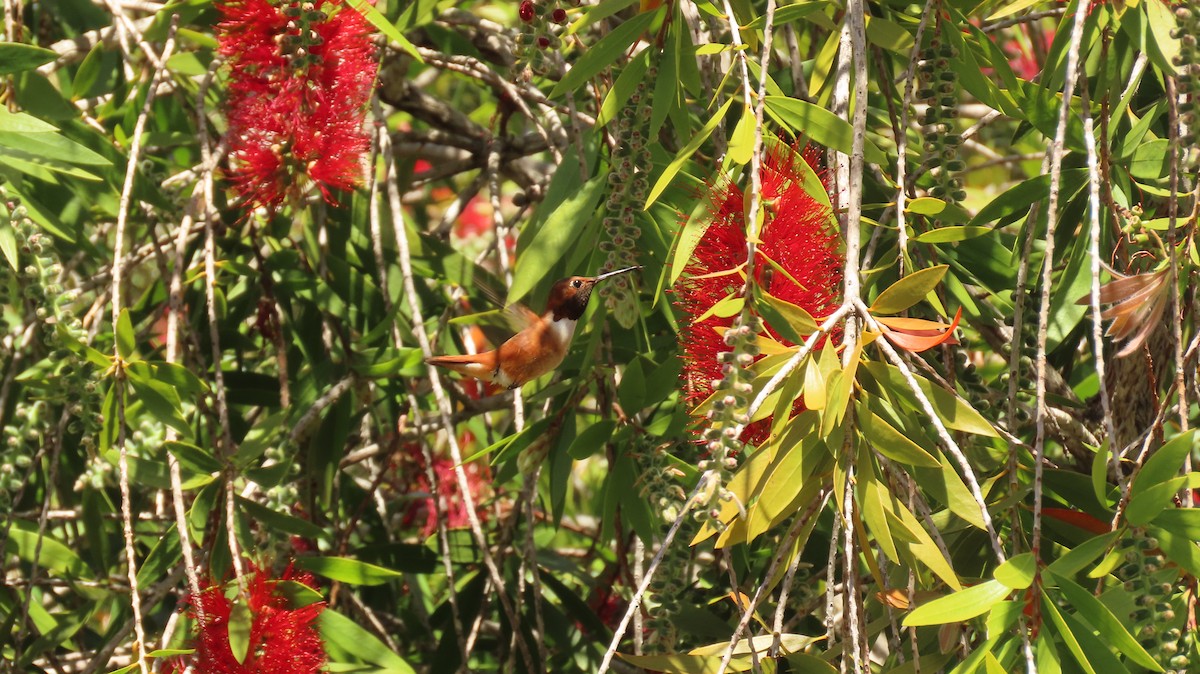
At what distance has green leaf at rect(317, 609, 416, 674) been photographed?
1552 mm

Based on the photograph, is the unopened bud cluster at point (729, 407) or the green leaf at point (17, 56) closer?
the unopened bud cluster at point (729, 407)

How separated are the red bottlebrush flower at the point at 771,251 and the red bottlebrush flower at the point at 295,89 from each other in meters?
Answer: 0.60

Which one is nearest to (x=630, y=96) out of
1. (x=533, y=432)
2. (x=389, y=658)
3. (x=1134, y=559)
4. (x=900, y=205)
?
(x=900, y=205)

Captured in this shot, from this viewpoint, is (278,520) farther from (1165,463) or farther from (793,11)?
(1165,463)

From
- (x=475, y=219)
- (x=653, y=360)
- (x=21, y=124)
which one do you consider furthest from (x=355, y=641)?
(x=475, y=219)

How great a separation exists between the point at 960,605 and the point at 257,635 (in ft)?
2.70

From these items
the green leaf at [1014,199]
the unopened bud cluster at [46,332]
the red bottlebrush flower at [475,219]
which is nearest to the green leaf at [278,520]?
the unopened bud cluster at [46,332]

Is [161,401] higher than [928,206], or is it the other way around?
[928,206]

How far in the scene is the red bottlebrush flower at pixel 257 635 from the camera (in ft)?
4.54

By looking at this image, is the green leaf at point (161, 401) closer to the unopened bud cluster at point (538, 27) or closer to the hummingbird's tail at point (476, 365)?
the hummingbird's tail at point (476, 365)

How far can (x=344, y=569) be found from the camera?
160cm

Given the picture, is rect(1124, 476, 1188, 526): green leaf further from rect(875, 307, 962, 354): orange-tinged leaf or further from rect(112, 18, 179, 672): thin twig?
rect(112, 18, 179, 672): thin twig

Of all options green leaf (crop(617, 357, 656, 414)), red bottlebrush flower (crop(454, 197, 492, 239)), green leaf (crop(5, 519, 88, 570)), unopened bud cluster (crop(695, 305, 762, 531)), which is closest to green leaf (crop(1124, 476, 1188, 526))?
unopened bud cluster (crop(695, 305, 762, 531))

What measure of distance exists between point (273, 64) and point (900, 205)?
2.78ft
